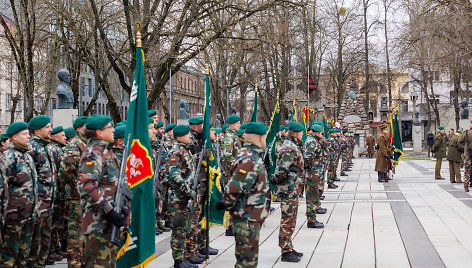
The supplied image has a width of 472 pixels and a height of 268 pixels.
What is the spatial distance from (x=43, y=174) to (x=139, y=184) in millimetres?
1748

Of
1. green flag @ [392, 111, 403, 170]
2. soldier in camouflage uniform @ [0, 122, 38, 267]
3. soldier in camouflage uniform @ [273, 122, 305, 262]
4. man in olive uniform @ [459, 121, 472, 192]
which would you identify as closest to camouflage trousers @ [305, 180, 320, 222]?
soldier in camouflage uniform @ [273, 122, 305, 262]

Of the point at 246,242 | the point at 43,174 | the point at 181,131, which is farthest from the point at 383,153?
the point at 43,174

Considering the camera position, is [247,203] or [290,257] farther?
[290,257]

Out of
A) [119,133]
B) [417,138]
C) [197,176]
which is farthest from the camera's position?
[417,138]

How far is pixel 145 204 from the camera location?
640cm

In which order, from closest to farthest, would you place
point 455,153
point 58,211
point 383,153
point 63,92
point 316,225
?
point 58,211
point 316,225
point 63,92
point 455,153
point 383,153

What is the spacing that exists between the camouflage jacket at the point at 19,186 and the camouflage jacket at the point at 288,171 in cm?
379

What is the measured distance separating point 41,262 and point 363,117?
4945 cm

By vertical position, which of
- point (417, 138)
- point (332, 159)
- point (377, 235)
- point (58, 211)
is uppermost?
point (417, 138)

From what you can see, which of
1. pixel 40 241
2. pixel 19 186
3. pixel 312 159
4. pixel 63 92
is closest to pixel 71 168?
pixel 40 241

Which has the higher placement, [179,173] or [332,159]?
[179,173]

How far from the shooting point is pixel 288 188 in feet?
28.7

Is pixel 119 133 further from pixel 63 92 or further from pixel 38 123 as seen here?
pixel 63 92

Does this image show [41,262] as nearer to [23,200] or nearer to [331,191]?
[23,200]
